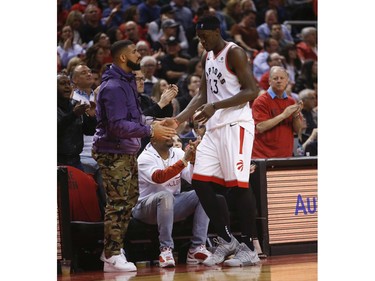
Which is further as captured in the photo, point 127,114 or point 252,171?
point 252,171

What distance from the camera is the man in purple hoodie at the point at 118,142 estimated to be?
732cm

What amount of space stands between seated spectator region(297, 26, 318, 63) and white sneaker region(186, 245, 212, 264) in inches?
331

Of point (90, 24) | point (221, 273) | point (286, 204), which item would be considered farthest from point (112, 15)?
point (221, 273)

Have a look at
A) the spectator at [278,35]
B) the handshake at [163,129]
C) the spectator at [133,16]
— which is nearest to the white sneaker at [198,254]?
the handshake at [163,129]

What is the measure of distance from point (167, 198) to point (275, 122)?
6.33 ft

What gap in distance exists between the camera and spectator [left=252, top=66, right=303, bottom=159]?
923 cm

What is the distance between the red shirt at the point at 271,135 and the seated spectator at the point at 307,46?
6.76m

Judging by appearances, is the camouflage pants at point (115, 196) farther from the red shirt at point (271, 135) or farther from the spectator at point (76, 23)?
the spectator at point (76, 23)

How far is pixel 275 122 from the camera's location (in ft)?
30.2

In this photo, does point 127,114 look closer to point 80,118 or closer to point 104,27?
point 80,118

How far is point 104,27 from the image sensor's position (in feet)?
47.6
